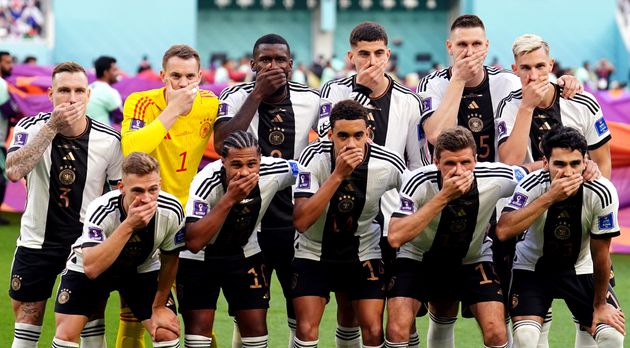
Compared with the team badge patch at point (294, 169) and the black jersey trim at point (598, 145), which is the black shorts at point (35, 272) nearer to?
the team badge patch at point (294, 169)

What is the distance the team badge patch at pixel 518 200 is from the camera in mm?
6633

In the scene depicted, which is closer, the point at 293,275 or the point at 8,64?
the point at 293,275

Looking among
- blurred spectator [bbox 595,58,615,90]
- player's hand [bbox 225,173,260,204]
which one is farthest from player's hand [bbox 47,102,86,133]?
blurred spectator [bbox 595,58,615,90]

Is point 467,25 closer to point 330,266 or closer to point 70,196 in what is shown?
point 330,266

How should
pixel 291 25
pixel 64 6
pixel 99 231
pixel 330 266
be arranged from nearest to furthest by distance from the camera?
1. pixel 99 231
2. pixel 330 266
3. pixel 64 6
4. pixel 291 25

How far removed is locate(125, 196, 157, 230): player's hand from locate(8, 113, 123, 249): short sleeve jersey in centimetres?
84

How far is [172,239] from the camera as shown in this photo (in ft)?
21.4

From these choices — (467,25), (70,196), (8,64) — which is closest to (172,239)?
(70,196)

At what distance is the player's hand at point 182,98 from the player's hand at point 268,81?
15.2 inches

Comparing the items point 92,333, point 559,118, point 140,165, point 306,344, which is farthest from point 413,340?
point 140,165

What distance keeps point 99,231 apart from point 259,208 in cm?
94

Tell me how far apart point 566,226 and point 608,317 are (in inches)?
22.2

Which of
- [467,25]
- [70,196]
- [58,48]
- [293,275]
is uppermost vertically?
[58,48]

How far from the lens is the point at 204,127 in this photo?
7.30m
